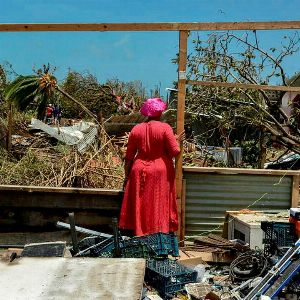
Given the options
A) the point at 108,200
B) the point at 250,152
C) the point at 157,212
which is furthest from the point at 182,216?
the point at 250,152

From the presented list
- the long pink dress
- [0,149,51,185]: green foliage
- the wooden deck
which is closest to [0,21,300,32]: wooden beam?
the long pink dress

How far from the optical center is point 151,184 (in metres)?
6.41

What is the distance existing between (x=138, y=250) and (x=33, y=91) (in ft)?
16.3

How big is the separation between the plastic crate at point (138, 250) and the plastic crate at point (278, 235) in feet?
Result: 3.87

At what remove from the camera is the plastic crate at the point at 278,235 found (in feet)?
17.3

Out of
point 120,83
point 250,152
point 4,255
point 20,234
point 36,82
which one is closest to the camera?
point 4,255

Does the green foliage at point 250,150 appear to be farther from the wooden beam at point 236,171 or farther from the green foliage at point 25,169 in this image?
the green foliage at point 25,169

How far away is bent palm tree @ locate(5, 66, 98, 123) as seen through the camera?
365 inches

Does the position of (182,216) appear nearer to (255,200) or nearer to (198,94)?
(255,200)

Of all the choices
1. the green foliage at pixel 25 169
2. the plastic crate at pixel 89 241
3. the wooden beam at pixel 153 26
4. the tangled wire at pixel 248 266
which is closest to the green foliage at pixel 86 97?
the green foliage at pixel 25 169

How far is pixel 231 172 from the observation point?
6797 mm

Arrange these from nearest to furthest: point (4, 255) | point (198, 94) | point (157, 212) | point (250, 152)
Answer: point (4, 255)
point (157, 212)
point (198, 94)
point (250, 152)

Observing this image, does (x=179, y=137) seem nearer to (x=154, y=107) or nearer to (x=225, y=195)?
(x=154, y=107)

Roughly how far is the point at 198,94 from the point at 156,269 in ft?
14.0
